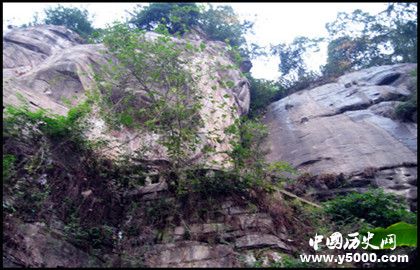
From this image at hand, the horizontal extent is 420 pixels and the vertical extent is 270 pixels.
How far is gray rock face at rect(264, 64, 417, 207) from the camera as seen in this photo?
440 inches

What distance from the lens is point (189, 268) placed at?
646 centimetres

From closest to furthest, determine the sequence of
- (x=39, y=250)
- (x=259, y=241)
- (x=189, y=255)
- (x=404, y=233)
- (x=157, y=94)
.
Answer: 1. (x=39, y=250)
2. (x=404, y=233)
3. (x=189, y=255)
4. (x=259, y=241)
5. (x=157, y=94)

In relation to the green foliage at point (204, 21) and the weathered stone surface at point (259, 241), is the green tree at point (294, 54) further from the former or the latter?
the weathered stone surface at point (259, 241)

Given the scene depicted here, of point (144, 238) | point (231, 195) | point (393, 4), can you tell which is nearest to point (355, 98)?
point (393, 4)

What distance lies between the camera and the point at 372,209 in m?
8.12

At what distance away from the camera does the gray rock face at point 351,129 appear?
36.7 feet

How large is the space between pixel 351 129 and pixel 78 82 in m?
9.06

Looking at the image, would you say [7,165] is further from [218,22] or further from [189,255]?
[218,22]

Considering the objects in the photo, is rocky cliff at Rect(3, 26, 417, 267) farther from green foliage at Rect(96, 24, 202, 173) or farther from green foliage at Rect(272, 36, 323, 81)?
green foliage at Rect(272, 36, 323, 81)

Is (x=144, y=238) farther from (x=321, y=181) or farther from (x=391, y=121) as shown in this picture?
(x=391, y=121)

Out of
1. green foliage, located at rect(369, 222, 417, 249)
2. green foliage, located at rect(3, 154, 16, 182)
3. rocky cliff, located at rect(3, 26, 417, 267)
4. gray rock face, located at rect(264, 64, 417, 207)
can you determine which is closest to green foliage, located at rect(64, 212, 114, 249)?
rocky cliff, located at rect(3, 26, 417, 267)

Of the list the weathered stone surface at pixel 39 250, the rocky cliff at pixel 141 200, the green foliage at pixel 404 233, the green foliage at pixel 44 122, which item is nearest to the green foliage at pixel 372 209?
the rocky cliff at pixel 141 200

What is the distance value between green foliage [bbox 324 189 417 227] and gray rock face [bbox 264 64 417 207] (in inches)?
77.5

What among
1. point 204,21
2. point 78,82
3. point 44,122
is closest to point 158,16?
point 204,21
